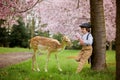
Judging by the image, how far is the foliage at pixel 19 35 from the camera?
43.0m

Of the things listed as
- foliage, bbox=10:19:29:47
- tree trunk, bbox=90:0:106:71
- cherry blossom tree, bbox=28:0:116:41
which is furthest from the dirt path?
foliage, bbox=10:19:29:47

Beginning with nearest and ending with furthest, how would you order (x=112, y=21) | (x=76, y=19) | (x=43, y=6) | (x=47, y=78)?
(x=47, y=78)
(x=112, y=21)
(x=76, y=19)
(x=43, y=6)

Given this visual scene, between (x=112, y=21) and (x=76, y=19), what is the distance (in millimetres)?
3615

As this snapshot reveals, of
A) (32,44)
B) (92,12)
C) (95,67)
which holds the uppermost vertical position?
(92,12)

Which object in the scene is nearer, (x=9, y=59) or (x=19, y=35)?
(x=9, y=59)

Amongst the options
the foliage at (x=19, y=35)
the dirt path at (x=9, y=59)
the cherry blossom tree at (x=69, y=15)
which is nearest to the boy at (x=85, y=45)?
the dirt path at (x=9, y=59)

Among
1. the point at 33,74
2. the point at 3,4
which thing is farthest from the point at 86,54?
the point at 3,4

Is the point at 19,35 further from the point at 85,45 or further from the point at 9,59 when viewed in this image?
the point at 85,45

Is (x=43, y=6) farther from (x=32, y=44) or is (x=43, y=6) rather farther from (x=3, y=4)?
(x=32, y=44)

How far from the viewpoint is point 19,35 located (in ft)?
142

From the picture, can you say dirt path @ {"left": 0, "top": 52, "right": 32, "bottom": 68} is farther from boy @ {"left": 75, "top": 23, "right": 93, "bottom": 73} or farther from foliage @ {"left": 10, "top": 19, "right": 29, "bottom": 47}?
foliage @ {"left": 10, "top": 19, "right": 29, "bottom": 47}

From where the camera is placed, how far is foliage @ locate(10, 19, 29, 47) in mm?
43041

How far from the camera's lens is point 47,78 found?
33.3ft

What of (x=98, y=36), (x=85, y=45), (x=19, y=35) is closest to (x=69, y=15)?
(x=19, y=35)
